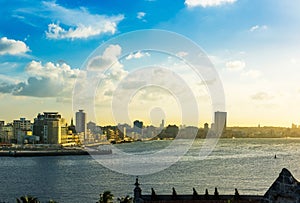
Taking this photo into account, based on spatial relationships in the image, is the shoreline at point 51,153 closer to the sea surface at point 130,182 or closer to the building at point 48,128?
the building at point 48,128

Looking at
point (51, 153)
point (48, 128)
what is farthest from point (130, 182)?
point (48, 128)

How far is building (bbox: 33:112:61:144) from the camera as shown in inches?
7293

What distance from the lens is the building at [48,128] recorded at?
185m

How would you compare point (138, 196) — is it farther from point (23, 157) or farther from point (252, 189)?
point (23, 157)

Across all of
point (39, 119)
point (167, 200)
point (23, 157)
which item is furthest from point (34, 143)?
point (167, 200)

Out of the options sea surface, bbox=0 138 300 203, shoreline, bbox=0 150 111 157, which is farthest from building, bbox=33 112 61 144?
sea surface, bbox=0 138 300 203

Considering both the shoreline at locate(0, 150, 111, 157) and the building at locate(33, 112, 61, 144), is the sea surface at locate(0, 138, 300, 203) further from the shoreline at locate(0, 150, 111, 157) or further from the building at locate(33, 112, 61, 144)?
the building at locate(33, 112, 61, 144)

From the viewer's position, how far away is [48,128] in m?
188

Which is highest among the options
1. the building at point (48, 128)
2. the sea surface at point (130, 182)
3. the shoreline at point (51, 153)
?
the building at point (48, 128)

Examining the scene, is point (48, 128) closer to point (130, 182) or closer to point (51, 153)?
point (51, 153)

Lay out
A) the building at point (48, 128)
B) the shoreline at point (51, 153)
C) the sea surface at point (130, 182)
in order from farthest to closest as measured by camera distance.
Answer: the building at point (48, 128) → the shoreline at point (51, 153) → the sea surface at point (130, 182)

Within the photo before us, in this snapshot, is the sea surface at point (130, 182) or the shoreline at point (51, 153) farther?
the shoreline at point (51, 153)

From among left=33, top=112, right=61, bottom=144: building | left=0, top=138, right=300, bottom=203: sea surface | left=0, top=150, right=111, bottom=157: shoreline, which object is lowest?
left=0, top=138, right=300, bottom=203: sea surface

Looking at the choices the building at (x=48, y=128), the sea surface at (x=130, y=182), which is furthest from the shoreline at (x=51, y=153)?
the sea surface at (x=130, y=182)
